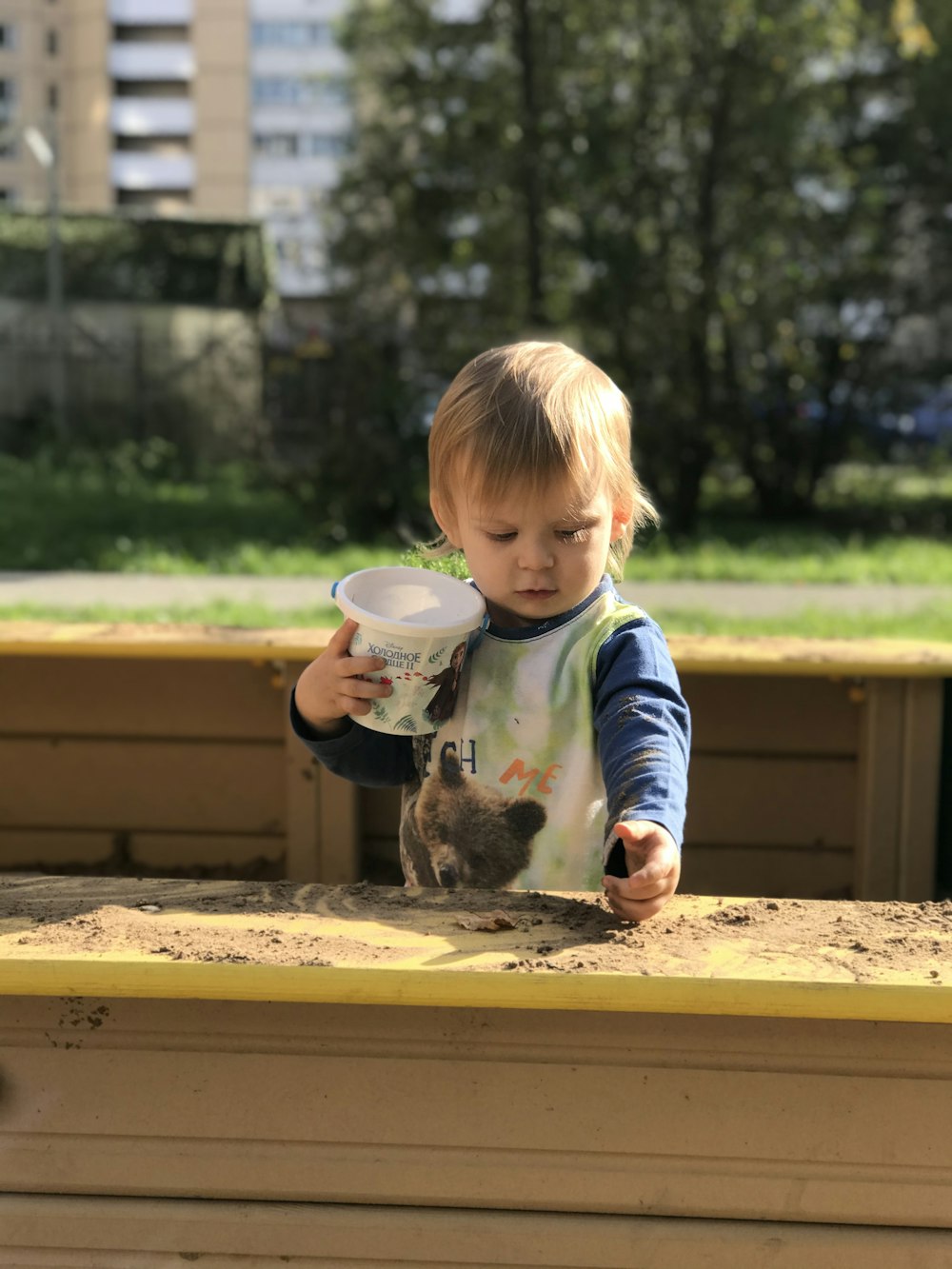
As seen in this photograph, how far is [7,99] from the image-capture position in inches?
1971

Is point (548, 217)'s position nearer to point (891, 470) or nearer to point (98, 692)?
point (891, 470)

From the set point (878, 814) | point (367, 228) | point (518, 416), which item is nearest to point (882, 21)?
point (367, 228)

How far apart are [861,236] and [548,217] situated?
8.67ft

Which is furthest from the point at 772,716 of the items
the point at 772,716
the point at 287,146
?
the point at 287,146

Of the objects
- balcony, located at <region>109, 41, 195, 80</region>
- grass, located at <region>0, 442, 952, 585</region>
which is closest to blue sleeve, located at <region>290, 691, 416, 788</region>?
grass, located at <region>0, 442, 952, 585</region>

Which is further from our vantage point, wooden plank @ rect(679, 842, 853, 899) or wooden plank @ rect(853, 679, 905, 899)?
wooden plank @ rect(679, 842, 853, 899)

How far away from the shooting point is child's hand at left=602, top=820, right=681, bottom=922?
1446mm

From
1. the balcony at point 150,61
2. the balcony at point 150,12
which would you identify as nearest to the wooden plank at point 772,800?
the balcony at point 150,61

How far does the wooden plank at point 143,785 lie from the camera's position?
2898 millimetres

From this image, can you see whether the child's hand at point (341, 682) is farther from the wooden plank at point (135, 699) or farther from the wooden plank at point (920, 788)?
the wooden plank at point (920, 788)

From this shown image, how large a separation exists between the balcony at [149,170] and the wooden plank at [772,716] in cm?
5758

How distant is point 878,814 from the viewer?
2.72 metres

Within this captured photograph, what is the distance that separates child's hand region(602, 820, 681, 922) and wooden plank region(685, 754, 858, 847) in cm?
134

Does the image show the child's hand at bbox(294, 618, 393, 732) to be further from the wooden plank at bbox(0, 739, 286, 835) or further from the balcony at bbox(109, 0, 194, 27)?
the balcony at bbox(109, 0, 194, 27)
